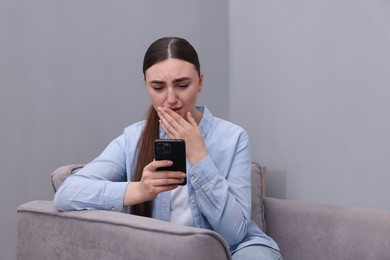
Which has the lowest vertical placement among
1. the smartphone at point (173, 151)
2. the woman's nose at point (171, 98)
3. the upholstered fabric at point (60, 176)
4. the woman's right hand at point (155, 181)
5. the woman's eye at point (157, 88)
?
the upholstered fabric at point (60, 176)

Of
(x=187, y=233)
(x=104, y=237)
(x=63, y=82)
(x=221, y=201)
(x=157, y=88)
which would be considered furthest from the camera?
(x=63, y=82)

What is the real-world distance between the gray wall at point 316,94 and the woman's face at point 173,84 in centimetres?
73

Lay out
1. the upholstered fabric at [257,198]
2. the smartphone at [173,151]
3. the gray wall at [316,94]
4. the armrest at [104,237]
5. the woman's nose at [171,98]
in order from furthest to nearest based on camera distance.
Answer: the gray wall at [316,94] → the upholstered fabric at [257,198] → the woman's nose at [171,98] → the smartphone at [173,151] → the armrest at [104,237]

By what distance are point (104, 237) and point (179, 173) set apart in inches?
8.6

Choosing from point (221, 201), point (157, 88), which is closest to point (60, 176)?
point (157, 88)

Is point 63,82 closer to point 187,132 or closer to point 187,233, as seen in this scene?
point 187,132

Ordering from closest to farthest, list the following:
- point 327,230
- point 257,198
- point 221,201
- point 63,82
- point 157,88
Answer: point 221,201
point 157,88
point 327,230
point 257,198
point 63,82

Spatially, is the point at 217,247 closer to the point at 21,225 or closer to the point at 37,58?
the point at 21,225

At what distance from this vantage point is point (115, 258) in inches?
48.3

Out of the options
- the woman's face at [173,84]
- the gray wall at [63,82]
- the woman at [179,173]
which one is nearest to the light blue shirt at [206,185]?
the woman at [179,173]

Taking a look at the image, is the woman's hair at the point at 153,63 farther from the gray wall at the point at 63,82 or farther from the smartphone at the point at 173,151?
the gray wall at the point at 63,82

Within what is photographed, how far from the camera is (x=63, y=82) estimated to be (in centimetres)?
208

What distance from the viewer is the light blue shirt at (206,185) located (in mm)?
1390

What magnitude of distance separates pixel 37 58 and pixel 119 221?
0.98 metres
